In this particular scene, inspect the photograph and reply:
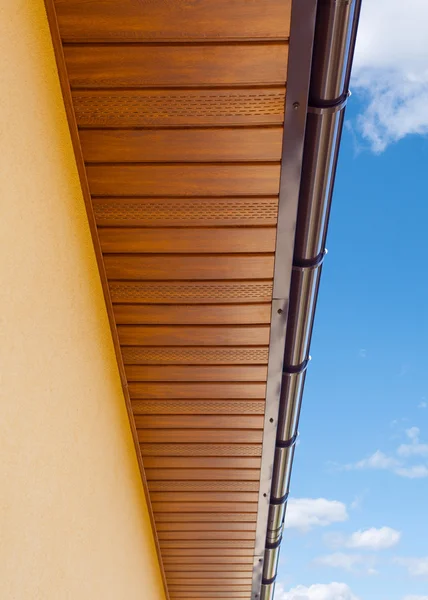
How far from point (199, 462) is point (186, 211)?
73.6 inches

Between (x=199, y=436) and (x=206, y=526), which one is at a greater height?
(x=199, y=436)

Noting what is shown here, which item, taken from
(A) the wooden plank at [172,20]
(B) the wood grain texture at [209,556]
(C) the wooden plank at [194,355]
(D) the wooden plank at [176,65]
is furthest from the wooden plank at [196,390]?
(B) the wood grain texture at [209,556]

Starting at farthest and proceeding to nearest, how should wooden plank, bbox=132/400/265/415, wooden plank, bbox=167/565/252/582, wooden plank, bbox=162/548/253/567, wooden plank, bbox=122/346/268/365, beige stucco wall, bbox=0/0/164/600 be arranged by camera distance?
wooden plank, bbox=167/565/252/582 < wooden plank, bbox=162/548/253/567 < wooden plank, bbox=132/400/265/415 < wooden plank, bbox=122/346/268/365 < beige stucco wall, bbox=0/0/164/600

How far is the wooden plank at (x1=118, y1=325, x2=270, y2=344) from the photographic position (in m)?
2.92

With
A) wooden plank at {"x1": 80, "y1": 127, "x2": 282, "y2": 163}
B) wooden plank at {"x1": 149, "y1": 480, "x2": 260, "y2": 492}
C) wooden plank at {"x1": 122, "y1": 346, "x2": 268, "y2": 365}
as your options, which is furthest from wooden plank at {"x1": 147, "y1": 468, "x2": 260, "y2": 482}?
wooden plank at {"x1": 80, "y1": 127, "x2": 282, "y2": 163}

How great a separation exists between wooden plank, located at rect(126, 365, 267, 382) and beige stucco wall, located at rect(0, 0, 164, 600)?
0.36 metres

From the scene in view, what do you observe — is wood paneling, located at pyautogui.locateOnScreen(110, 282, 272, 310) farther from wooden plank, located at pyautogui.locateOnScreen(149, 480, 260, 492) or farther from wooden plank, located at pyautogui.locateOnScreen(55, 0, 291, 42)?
wooden plank, located at pyautogui.locateOnScreen(149, 480, 260, 492)

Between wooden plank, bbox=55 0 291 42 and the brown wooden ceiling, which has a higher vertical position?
wooden plank, bbox=55 0 291 42

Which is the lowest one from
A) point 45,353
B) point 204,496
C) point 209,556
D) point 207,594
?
point 45,353

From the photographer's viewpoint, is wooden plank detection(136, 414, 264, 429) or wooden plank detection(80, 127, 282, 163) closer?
wooden plank detection(80, 127, 282, 163)

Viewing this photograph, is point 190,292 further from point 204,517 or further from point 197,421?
point 204,517

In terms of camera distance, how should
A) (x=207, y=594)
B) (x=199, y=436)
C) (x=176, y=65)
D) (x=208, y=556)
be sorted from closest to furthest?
1. (x=176, y=65)
2. (x=199, y=436)
3. (x=208, y=556)
4. (x=207, y=594)

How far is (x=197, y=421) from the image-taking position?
3436mm

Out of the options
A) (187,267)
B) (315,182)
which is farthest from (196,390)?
(315,182)
